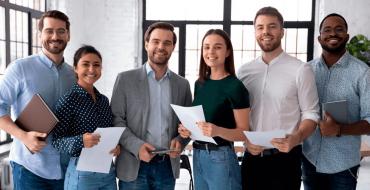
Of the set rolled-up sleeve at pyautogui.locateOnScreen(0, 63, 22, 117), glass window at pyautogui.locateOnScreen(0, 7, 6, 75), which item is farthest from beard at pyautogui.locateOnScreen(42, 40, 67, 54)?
glass window at pyautogui.locateOnScreen(0, 7, 6, 75)

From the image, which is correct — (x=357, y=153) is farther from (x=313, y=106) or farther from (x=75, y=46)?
(x=75, y=46)

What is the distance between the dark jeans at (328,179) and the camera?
2383 millimetres

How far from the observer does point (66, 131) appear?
2086 mm

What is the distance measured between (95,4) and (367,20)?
4.46 metres

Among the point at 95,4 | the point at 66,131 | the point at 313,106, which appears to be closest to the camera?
the point at 66,131

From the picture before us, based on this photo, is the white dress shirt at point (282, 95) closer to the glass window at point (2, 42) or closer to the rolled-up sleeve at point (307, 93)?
the rolled-up sleeve at point (307, 93)

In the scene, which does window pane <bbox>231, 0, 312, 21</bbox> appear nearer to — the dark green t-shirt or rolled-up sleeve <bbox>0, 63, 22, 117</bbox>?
the dark green t-shirt

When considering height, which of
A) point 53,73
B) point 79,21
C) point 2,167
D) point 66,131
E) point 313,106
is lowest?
point 2,167

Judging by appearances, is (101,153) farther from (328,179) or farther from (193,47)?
(193,47)

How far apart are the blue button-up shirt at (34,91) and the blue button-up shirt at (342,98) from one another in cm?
152

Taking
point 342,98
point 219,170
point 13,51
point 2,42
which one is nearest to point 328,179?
point 342,98

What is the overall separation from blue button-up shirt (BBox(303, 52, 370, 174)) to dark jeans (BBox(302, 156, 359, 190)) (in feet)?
0.13

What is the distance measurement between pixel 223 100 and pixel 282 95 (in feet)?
1.13

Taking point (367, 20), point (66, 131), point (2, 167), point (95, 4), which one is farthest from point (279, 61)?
point (95, 4)
